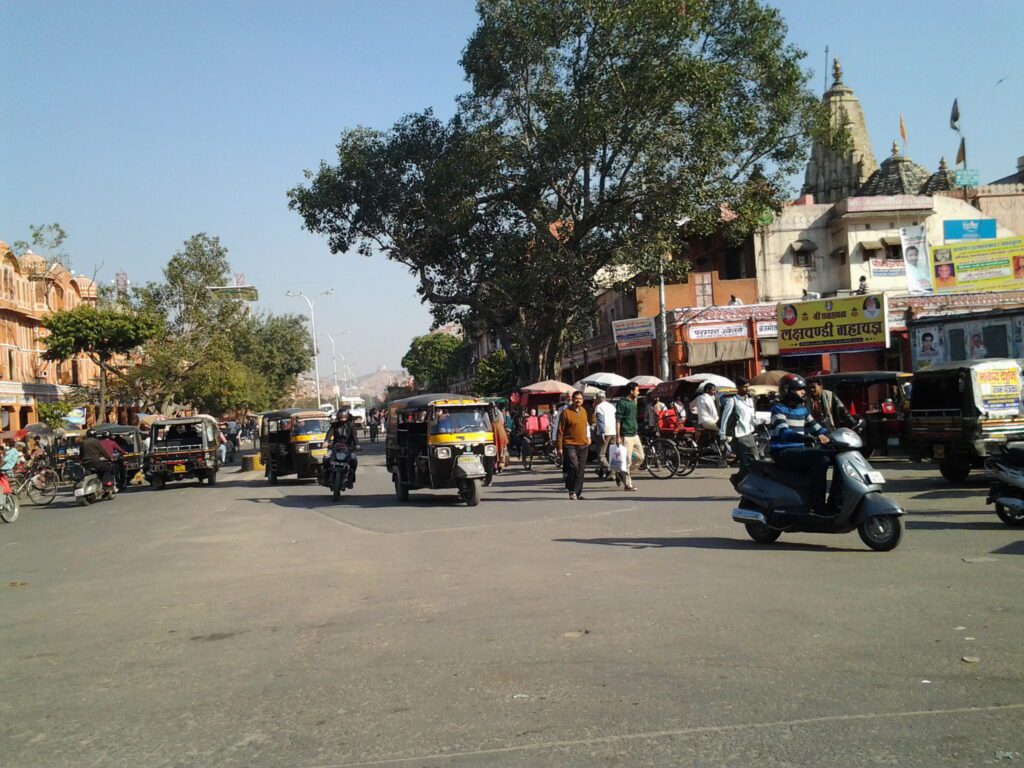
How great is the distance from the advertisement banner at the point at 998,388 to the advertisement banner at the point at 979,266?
21.0 metres

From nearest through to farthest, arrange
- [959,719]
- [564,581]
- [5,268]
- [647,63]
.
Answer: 1. [959,719]
2. [564,581]
3. [647,63]
4. [5,268]

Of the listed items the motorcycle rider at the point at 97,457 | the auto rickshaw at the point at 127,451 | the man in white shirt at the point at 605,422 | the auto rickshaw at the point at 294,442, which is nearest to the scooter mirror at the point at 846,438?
the man in white shirt at the point at 605,422

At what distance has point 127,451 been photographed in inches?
1224

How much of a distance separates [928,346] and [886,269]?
1617 centimetres

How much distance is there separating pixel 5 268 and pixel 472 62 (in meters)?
30.9

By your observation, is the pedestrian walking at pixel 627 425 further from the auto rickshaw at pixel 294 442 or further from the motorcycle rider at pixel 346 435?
the auto rickshaw at pixel 294 442

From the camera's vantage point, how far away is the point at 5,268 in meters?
48.5

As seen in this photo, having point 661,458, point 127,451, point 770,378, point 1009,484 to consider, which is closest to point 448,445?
point 661,458

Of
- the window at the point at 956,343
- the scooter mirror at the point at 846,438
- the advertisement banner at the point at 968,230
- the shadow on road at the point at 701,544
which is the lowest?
the shadow on road at the point at 701,544

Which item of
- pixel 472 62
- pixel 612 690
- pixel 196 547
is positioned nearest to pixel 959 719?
pixel 612 690

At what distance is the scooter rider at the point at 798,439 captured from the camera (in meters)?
9.54

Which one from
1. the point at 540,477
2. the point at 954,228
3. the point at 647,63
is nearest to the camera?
the point at 540,477

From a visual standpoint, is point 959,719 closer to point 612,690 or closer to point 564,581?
point 612,690

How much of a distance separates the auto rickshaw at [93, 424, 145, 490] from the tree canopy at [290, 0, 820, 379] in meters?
10.6
